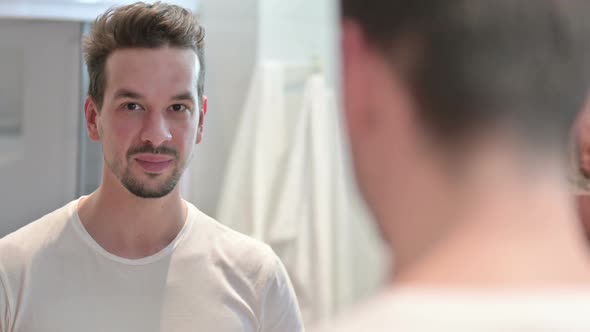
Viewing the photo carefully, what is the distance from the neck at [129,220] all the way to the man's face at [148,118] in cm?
3

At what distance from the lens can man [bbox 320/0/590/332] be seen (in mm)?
271

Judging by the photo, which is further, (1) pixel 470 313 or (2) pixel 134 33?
(2) pixel 134 33

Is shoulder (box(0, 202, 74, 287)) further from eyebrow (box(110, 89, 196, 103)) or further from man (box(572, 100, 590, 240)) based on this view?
man (box(572, 100, 590, 240))

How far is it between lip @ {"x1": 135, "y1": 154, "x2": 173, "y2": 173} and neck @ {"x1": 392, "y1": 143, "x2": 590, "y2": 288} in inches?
30.8

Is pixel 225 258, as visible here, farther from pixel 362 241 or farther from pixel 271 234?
pixel 362 241

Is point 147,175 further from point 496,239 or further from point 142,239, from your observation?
point 496,239

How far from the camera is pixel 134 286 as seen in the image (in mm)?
1001

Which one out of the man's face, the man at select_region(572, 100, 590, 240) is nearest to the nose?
the man's face

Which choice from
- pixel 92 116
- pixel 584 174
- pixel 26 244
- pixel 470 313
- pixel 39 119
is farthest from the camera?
pixel 39 119

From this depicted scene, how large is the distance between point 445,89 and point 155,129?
0.78 meters

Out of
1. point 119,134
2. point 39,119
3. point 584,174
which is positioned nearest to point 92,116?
point 119,134

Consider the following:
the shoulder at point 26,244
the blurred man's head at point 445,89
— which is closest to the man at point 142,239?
the shoulder at point 26,244

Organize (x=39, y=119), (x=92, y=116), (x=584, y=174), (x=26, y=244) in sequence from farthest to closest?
(x=39, y=119) → (x=92, y=116) → (x=26, y=244) → (x=584, y=174)

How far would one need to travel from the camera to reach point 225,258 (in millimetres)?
1060
